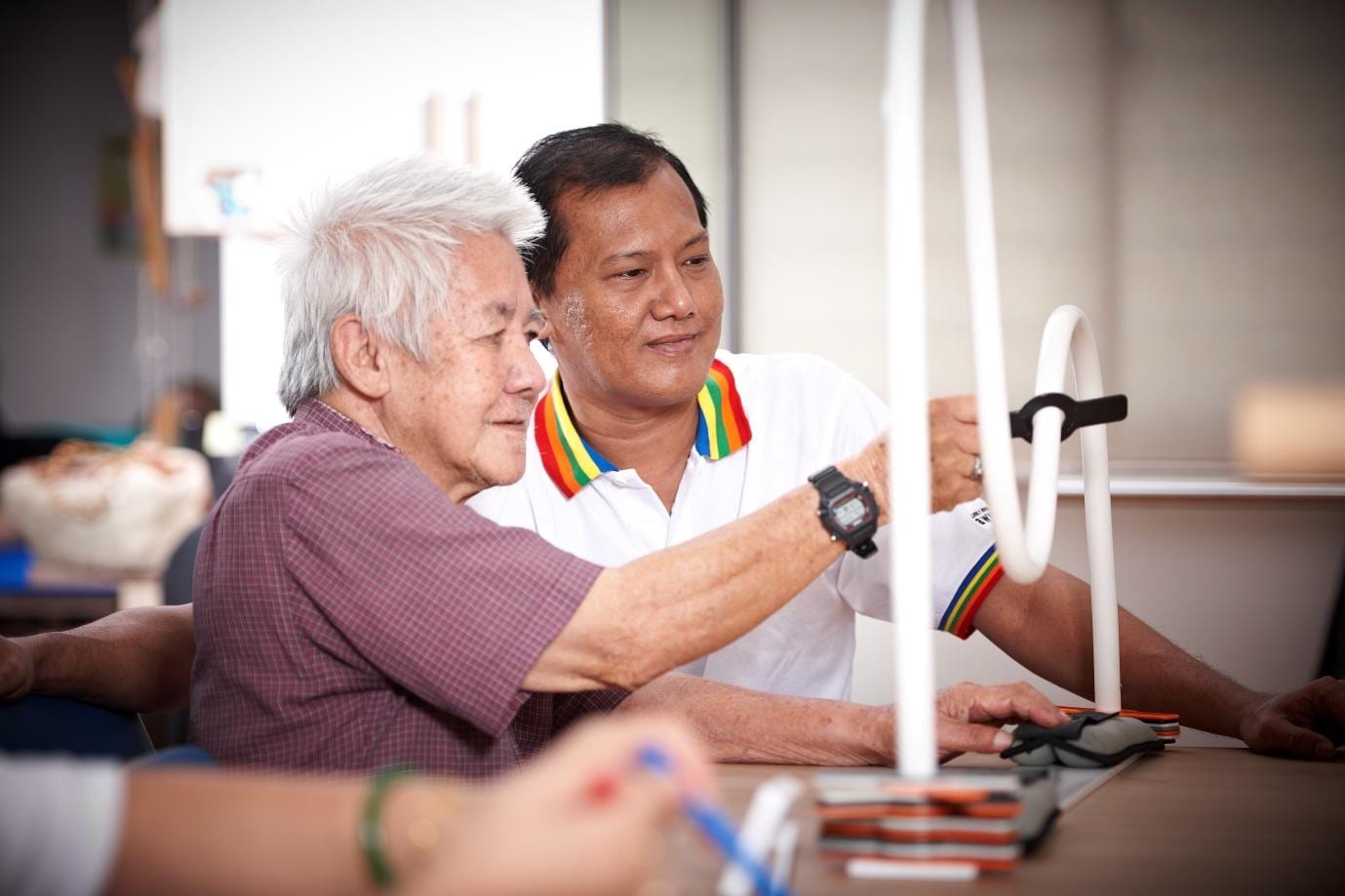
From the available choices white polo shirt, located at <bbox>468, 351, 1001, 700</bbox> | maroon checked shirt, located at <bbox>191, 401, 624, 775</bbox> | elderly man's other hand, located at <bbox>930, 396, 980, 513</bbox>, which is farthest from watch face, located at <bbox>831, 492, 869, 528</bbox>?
white polo shirt, located at <bbox>468, 351, 1001, 700</bbox>

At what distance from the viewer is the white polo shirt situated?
A: 1.82m

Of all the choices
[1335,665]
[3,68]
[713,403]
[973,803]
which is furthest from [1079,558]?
[3,68]

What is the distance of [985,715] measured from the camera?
130 centimetres

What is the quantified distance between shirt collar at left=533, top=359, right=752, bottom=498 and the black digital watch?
2.39 ft

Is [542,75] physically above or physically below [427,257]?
above

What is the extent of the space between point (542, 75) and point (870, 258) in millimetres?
1098

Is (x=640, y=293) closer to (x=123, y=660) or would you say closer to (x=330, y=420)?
(x=330, y=420)

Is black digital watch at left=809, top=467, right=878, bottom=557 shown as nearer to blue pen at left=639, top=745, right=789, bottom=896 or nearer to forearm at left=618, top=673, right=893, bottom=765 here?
forearm at left=618, top=673, right=893, bottom=765

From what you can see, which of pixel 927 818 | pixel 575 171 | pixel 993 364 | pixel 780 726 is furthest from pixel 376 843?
pixel 575 171

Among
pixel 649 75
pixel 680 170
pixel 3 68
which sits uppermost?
pixel 3 68

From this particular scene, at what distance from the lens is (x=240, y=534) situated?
1.10 metres

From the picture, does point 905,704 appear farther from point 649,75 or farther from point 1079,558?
point 649,75

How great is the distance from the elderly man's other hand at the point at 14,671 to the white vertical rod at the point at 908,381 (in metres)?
0.79

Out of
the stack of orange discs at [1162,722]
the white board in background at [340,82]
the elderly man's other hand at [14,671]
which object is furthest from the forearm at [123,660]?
the white board in background at [340,82]
